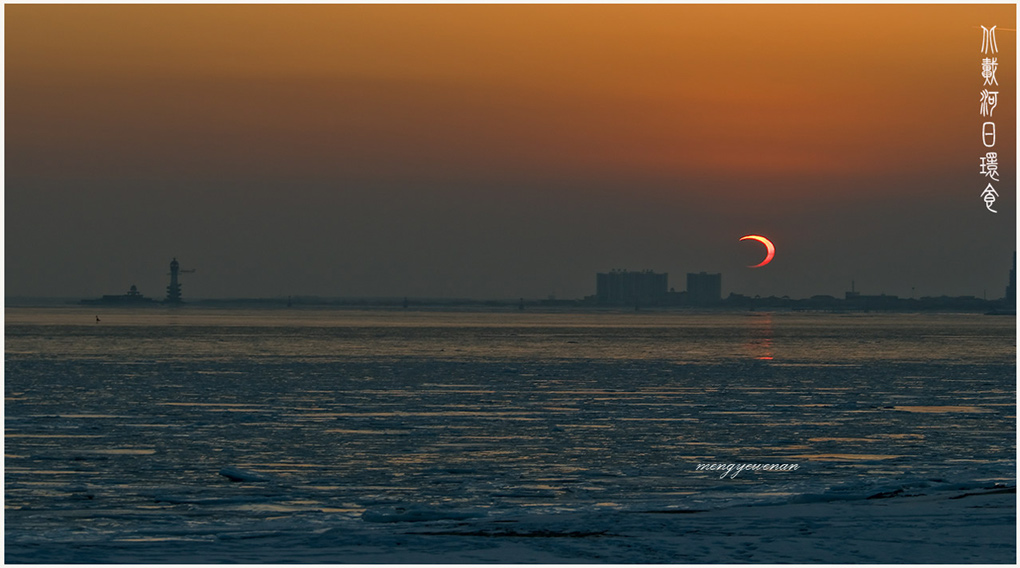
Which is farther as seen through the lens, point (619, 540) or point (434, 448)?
point (434, 448)

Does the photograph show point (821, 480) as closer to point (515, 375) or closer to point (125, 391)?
point (125, 391)

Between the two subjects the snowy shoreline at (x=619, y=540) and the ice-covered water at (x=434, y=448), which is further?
the ice-covered water at (x=434, y=448)

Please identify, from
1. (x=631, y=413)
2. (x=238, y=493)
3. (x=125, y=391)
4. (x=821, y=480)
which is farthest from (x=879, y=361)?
(x=238, y=493)

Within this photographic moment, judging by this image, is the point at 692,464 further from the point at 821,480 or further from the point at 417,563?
the point at 417,563

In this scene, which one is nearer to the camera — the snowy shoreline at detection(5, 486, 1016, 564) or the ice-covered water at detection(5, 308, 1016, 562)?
the snowy shoreline at detection(5, 486, 1016, 564)

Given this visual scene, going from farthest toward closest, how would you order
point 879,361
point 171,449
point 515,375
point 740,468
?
point 879,361, point 515,375, point 171,449, point 740,468

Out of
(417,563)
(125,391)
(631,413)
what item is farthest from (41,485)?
(125,391)

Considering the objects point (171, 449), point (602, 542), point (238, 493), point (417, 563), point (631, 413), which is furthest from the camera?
point (631, 413)

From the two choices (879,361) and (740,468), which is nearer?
(740,468)

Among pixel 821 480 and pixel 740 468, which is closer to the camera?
pixel 821 480

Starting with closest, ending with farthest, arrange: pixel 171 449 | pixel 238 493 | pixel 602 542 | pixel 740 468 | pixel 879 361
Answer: pixel 602 542
pixel 238 493
pixel 740 468
pixel 171 449
pixel 879 361
